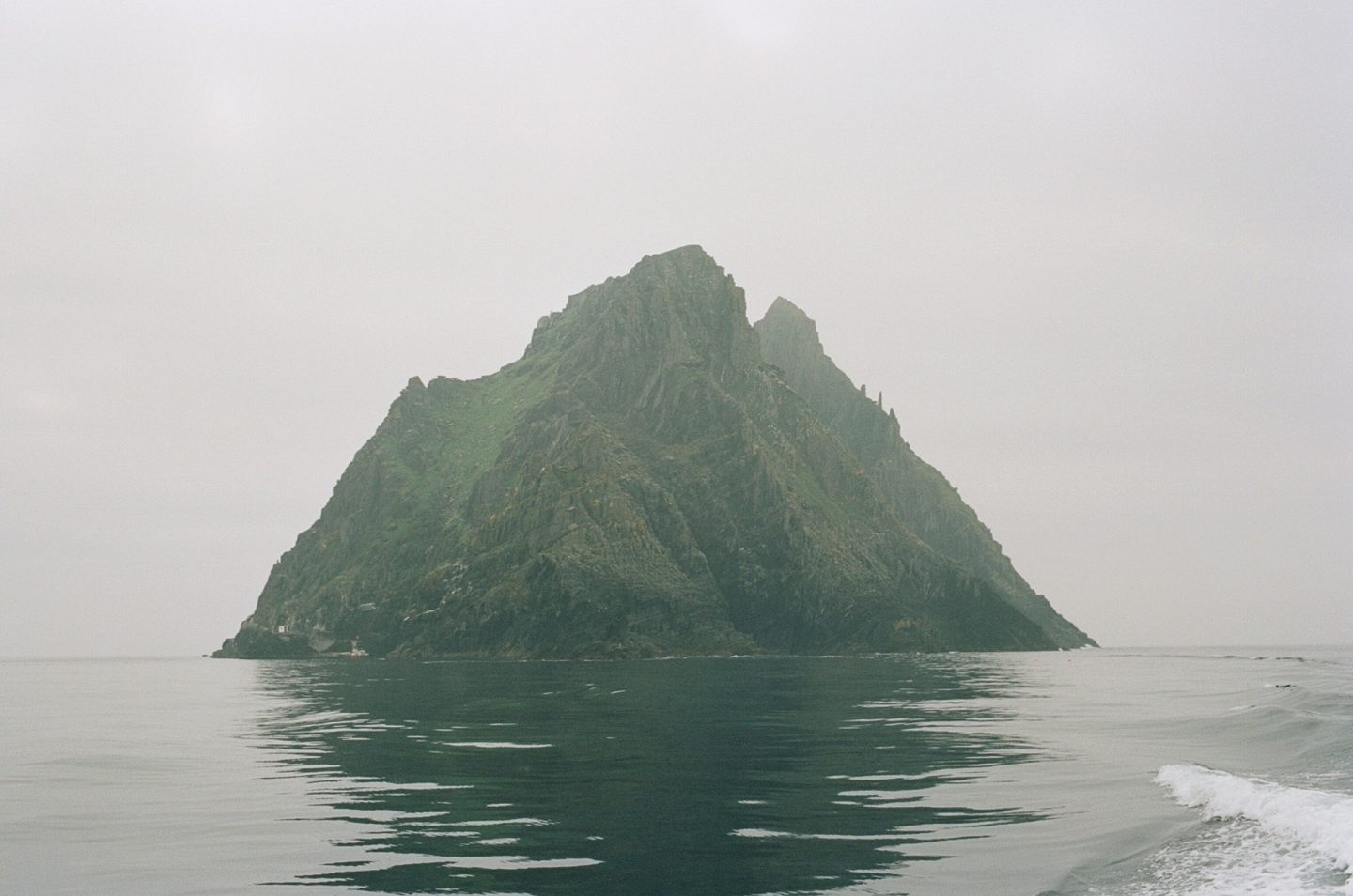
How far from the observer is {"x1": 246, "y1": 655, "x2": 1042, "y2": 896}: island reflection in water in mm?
22828

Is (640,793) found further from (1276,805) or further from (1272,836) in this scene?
(1276,805)

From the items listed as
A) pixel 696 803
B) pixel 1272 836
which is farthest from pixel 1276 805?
pixel 696 803

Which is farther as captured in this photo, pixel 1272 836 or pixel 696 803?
pixel 696 803

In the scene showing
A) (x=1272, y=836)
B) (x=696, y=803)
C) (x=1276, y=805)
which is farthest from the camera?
(x=696, y=803)

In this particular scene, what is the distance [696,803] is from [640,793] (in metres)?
2.88

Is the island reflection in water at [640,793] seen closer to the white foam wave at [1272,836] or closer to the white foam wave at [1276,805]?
the white foam wave at [1272,836]

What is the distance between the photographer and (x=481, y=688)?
4333 inches

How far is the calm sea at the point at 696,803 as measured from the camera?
22531 millimetres

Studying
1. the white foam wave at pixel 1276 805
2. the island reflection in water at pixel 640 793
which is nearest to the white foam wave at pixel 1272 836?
the white foam wave at pixel 1276 805

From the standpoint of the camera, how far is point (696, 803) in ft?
103

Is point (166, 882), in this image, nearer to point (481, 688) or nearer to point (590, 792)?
point (590, 792)

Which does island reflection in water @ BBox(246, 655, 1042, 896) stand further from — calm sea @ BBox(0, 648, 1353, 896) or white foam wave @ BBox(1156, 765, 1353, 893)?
white foam wave @ BBox(1156, 765, 1353, 893)

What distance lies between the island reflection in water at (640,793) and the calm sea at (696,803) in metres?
0.15

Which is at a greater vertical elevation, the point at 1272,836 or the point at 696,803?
the point at 1272,836
